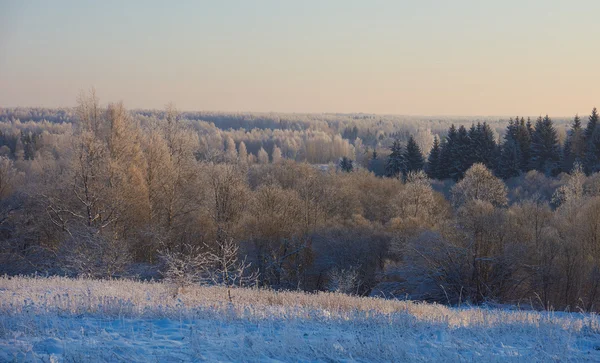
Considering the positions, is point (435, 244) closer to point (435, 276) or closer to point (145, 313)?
point (435, 276)

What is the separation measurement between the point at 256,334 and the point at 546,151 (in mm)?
63404

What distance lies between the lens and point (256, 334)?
23.4 ft

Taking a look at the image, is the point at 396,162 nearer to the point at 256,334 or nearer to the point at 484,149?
the point at 484,149

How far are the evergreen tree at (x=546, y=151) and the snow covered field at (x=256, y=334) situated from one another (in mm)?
58893

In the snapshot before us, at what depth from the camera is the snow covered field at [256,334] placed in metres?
6.02

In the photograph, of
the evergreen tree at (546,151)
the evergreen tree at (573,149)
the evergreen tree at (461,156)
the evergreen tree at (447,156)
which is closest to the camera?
the evergreen tree at (573,149)

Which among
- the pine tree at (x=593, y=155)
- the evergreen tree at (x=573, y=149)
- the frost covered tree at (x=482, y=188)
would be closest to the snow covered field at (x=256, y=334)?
the frost covered tree at (x=482, y=188)

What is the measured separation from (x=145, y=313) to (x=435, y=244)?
23.1 metres

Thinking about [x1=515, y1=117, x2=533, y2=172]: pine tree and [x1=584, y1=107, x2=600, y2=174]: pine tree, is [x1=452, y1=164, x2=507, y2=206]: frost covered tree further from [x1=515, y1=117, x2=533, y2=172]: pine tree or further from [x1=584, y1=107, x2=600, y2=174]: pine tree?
[x1=515, y1=117, x2=533, y2=172]: pine tree

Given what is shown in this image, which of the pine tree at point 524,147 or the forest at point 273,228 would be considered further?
the pine tree at point 524,147

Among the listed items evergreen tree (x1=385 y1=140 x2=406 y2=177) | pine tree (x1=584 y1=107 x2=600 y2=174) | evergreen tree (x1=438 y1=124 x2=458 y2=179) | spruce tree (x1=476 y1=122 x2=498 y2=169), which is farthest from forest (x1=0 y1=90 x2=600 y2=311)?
evergreen tree (x1=385 y1=140 x2=406 y2=177)

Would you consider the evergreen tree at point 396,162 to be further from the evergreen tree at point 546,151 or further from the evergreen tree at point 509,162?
the evergreen tree at point 546,151

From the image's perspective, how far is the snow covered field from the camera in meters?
6.02

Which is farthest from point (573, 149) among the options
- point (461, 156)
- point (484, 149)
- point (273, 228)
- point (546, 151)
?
point (273, 228)
